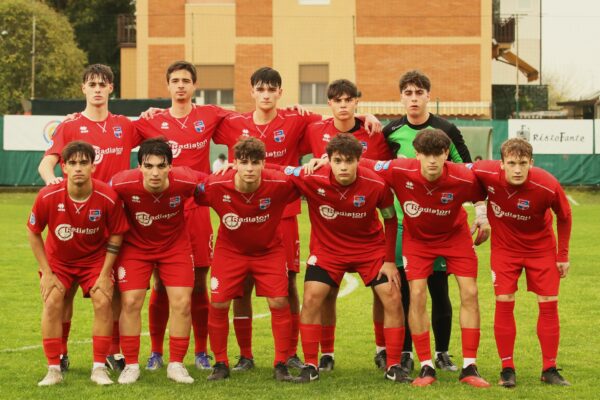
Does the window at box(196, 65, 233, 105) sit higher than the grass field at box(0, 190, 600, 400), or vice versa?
the window at box(196, 65, 233, 105)

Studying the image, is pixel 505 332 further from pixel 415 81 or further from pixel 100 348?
pixel 100 348

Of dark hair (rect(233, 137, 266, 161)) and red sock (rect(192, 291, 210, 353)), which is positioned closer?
dark hair (rect(233, 137, 266, 161))

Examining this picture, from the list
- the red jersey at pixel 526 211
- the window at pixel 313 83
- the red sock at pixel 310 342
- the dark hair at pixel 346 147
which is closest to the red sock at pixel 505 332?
the red jersey at pixel 526 211

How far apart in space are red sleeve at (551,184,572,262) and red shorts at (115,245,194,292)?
105 inches

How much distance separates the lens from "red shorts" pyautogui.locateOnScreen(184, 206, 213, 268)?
783 cm

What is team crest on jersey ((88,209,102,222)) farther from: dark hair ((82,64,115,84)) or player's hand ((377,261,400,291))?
player's hand ((377,261,400,291))

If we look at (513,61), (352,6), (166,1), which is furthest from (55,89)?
(513,61)

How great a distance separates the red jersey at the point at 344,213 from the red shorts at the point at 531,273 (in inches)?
33.6

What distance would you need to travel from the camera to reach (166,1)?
3503 centimetres

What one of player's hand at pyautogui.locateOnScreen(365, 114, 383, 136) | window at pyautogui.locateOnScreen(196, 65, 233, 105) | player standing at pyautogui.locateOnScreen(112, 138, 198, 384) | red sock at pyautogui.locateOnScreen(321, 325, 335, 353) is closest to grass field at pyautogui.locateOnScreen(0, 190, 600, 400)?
red sock at pyautogui.locateOnScreen(321, 325, 335, 353)

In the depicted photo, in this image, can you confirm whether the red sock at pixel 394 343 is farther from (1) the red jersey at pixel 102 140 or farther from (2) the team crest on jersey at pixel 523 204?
(1) the red jersey at pixel 102 140

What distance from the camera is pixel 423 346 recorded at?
712 cm

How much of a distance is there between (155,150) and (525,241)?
8.93 ft

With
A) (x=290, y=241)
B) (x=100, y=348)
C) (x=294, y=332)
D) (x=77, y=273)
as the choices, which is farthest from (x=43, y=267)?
(x=294, y=332)
